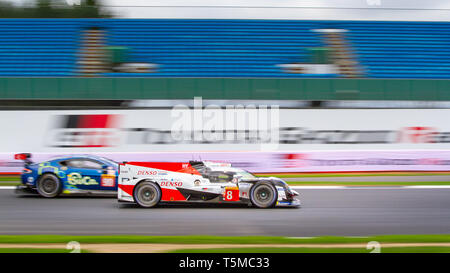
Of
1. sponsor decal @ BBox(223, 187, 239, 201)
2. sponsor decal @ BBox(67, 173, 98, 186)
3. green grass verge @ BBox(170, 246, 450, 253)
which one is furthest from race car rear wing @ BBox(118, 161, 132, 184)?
green grass verge @ BBox(170, 246, 450, 253)

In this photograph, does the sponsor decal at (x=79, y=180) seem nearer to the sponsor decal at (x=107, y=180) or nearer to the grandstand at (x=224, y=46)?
the sponsor decal at (x=107, y=180)

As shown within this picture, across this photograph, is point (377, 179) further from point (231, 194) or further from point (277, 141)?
point (231, 194)

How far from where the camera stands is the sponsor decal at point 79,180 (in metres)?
10.5

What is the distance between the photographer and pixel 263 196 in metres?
9.14

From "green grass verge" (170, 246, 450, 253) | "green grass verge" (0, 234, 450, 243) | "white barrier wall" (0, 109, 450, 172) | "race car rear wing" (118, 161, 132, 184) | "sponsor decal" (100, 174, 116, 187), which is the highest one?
"white barrier wall" (0, 109, 450, 172)

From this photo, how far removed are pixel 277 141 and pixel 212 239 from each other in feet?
34.7

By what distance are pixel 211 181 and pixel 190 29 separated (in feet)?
43.7

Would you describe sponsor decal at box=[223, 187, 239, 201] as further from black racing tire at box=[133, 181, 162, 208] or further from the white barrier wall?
the white barrier wall

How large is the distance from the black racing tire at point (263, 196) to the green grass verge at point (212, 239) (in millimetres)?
2503

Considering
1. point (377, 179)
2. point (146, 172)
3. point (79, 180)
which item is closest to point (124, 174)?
point (146, 172)

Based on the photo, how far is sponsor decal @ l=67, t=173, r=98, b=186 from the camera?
10.5 m

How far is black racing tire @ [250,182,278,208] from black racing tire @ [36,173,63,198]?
4682mm

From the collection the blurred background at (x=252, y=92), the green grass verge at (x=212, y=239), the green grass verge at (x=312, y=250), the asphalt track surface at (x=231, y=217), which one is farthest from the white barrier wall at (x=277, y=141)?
the green grass verge at (x=312, y=250)
